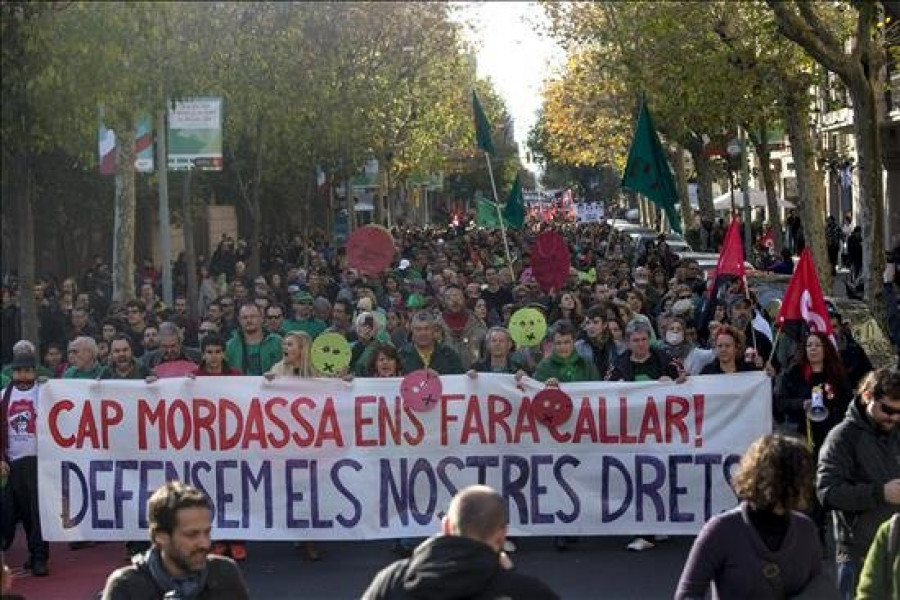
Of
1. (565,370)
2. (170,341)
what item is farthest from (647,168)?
(170,341)

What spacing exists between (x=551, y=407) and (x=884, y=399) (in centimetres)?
418

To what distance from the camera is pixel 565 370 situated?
12219 mm

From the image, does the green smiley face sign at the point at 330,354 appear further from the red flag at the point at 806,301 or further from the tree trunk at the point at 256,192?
the tree trunk at the point at 256,192

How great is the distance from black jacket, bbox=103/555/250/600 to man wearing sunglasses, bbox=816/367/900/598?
9.23ft

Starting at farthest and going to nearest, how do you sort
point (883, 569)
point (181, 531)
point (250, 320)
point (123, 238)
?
point (123, 238) → point (250, 320) → point (883, 569) → point (181, 531)

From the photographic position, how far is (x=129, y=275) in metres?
24.7

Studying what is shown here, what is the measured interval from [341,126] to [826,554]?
23564 millimetres

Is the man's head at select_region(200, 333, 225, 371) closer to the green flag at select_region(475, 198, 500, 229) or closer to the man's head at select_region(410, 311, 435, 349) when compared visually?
the man's head at select_region(410, 311, 435, 349)

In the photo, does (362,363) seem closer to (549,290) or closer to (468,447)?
(468,447)

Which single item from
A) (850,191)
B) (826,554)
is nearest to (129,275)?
(826,554)

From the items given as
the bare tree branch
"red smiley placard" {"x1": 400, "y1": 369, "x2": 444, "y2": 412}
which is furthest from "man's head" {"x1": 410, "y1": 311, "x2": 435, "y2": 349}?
the bare tree branch

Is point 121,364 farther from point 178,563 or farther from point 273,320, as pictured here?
point 178,563

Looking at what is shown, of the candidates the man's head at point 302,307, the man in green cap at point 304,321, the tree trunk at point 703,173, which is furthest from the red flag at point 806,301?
the tree trunk at point 703,173

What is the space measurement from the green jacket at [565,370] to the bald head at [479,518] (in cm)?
709
